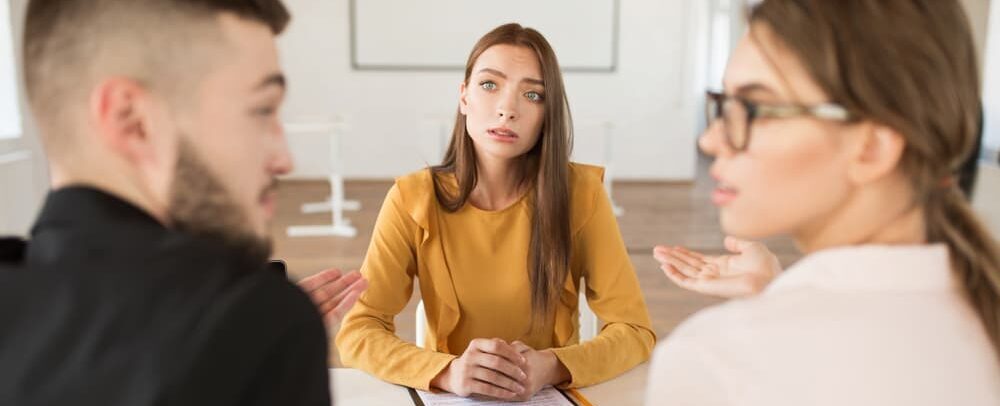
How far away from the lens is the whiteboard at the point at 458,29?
7.66 meters

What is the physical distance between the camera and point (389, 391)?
54.9 inches

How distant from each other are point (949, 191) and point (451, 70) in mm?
7172

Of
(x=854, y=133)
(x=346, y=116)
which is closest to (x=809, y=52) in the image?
(x=854, y=133)

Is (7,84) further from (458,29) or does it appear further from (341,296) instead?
(458,29)

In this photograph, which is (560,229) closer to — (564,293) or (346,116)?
(564,293)

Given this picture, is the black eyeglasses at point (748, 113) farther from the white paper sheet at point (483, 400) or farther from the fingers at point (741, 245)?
the white paper sheet at point (483, 400)

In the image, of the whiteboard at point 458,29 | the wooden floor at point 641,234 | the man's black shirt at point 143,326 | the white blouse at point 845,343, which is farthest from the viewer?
the whiteboard at point 458,29

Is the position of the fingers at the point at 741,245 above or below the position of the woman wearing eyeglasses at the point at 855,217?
below

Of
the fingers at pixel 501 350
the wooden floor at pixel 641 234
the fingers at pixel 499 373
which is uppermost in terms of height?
the fingers at pixel 501 350

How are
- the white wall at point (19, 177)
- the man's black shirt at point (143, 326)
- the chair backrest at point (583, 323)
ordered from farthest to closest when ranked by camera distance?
the white wall at point (19, 177), the chair backrest at point (583, 323), the man's black shirt at point (143, 326)

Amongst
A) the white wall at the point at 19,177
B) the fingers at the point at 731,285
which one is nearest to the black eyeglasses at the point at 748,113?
the fingers at the point at 731,285

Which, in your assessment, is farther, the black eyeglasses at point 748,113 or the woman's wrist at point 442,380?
the woman's wrist at point 442,380

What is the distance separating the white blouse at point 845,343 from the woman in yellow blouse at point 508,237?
89 centimetres

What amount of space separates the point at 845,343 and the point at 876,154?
196mm
